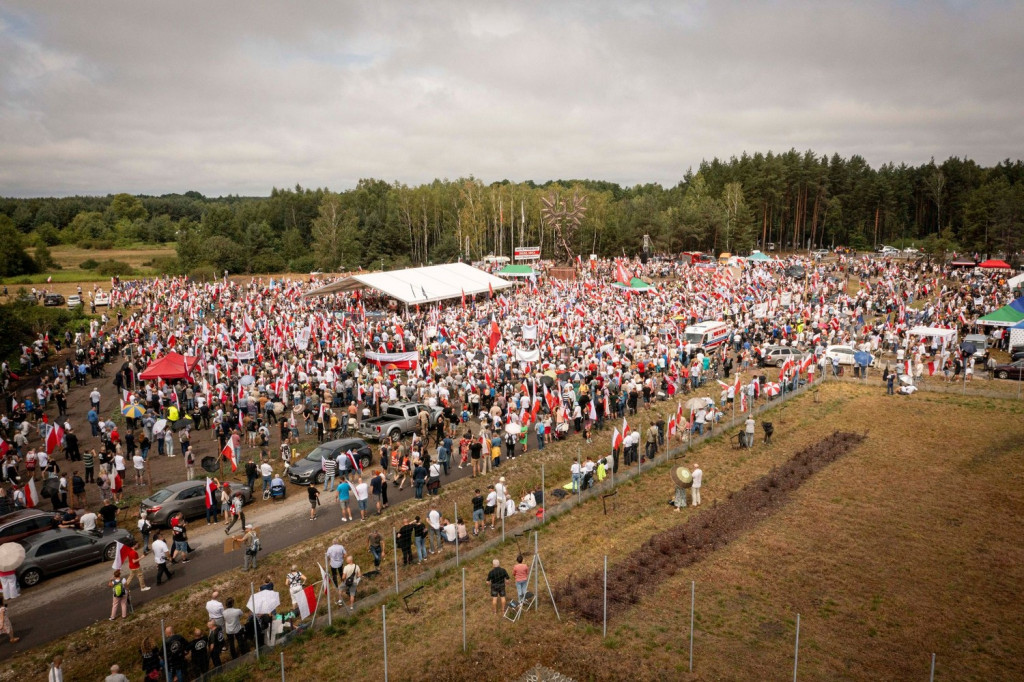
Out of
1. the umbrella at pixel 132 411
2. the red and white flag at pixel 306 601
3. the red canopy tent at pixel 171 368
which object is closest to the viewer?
the red and white flag at pixel 306 601

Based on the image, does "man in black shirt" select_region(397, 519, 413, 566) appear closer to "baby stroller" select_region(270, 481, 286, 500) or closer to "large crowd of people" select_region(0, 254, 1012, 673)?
"large crowd of people" select_region(0, 254, 1012, 673)

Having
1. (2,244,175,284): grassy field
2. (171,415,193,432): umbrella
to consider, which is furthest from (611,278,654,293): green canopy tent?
(2,244,175,284): grassy field

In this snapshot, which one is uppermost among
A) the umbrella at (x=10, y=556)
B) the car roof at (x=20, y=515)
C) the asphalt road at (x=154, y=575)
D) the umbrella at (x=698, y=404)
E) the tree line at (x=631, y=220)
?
the tree line at (x=631, y=220)

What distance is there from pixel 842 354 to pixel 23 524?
123 feet

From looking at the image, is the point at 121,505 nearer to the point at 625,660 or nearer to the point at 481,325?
the point at 625,660

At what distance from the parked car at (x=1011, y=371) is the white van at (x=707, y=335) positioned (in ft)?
45.7

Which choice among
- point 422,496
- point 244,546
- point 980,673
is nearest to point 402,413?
point 422,496

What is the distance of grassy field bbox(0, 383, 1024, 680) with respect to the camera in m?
12.1

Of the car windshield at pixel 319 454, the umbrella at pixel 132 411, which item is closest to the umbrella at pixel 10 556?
the car windshield at pixel 319 454

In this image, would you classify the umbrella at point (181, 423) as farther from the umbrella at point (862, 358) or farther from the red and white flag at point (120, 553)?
the umbrella at point (862, 358)

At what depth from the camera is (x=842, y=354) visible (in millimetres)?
35438

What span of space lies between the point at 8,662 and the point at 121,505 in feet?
27.8

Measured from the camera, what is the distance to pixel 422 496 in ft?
66.2

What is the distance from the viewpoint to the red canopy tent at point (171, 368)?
2952cm
